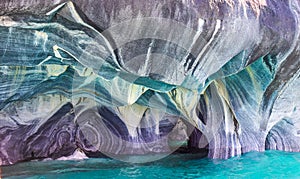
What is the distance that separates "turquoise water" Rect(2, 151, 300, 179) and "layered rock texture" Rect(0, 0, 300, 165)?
14cm

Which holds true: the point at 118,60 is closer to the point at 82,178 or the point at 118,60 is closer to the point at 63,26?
the point at 63,26

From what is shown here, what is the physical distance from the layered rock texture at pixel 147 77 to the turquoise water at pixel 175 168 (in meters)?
0.14

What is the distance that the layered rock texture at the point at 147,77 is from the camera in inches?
81.7

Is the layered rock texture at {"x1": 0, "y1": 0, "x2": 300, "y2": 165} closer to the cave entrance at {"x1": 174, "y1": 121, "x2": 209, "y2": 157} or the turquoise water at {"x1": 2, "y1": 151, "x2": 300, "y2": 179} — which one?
the cave entrance at {"x1": 174, "y1": 121, "x2": 209, "y2": 157}

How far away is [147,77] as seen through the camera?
232 cm

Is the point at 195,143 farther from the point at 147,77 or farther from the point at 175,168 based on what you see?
the point at 147,77

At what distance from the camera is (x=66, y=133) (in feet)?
10.7

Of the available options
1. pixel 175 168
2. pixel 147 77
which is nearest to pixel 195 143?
pixel 175 168

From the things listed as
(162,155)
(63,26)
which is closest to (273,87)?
(162,155)

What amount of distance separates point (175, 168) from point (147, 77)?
34.3 inches

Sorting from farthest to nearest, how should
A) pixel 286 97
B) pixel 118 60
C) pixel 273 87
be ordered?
pixel 286 97
pixel 273 87
pixel 118 60

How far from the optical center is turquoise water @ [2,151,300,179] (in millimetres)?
2730

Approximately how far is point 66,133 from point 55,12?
148 cm

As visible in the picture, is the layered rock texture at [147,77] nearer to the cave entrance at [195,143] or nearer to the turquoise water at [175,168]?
the cave entrance at [195,143]
